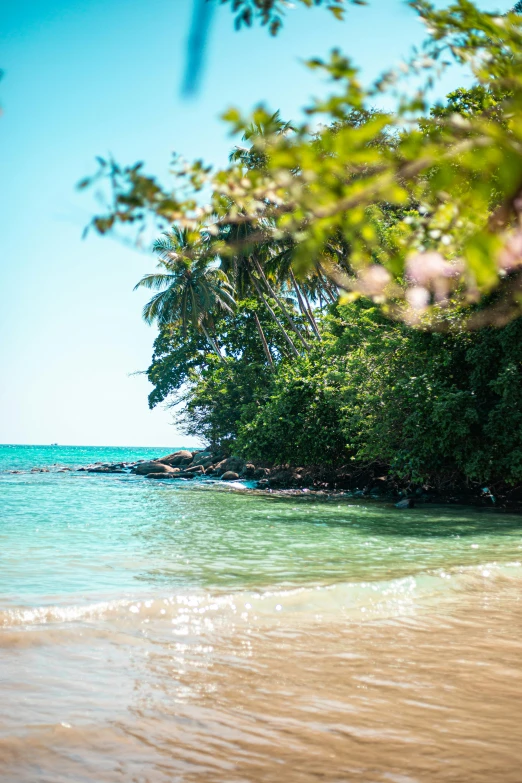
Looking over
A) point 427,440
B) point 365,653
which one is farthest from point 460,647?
point 427,440

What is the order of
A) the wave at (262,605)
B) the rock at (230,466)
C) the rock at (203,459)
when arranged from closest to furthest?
the wave at (262,605) < the rock at (230,466) < the rock at (203,459)

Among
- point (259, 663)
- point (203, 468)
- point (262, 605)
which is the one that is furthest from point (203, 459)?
point (259, 663)

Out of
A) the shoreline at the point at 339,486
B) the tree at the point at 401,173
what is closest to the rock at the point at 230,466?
the shoreline at the point at 339,486

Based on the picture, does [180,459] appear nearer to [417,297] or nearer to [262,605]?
[417,297]

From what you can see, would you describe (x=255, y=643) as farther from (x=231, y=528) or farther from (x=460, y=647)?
(x=231, y=528)

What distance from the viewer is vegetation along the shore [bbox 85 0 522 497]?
1.66 meters

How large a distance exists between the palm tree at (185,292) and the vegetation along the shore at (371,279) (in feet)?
0.44

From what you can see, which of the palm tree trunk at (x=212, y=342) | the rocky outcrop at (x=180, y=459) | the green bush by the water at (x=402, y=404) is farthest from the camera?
the rocky outcrop at (x=180, y=459)

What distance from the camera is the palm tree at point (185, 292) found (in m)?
34.5

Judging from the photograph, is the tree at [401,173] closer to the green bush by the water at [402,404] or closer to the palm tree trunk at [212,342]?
the green bush by the water at [402,404]

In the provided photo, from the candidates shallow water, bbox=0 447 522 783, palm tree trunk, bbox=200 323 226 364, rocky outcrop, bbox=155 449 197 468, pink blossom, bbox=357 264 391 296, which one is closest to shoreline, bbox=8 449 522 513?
rocky outcrop, bbox=155 449 197 468

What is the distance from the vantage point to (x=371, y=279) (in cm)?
326

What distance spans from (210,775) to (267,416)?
2349 centimetres

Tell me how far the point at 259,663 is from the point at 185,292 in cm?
3150
